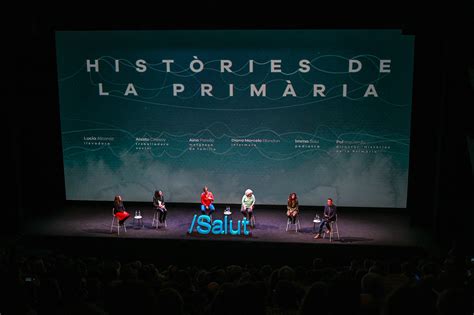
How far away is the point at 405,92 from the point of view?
34.0 feet

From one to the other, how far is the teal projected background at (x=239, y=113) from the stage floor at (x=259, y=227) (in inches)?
13.3

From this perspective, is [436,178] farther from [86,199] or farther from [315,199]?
[86,199]

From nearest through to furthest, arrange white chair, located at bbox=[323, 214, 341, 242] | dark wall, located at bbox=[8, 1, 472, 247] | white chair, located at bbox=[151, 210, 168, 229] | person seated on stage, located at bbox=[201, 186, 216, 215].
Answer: dark wall, located at bbox=[8, 1, 472, 247], white chair, located at bbox=[323, 214, 341, 242], white chair, located at bbox=[151, 210, 168, 229], person seated on stage, located at bbox=[201, 186, 216, 215]

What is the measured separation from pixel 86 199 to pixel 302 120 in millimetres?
4761

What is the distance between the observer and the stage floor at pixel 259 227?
9531 mm

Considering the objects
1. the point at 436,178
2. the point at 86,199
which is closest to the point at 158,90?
the point at 86,199

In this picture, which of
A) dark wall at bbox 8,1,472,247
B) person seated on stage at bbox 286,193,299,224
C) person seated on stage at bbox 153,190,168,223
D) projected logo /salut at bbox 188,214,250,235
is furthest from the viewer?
person seated on stage at bbox 153,190,168,223

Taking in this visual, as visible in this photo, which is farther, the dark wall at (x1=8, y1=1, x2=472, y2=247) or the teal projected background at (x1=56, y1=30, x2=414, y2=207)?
the teal projected background at (x1=56, y1=30, x2=414, y2=207)

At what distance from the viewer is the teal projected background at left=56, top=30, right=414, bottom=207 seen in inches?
409

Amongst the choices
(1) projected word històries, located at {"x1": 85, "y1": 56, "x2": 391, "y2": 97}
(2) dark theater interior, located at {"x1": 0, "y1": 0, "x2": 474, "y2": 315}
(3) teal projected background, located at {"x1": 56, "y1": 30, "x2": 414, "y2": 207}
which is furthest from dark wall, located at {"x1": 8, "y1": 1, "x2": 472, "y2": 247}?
(1) projected word històries, located at {"x1": 85, "y1": 56, "x2": 391, "y2": 97}

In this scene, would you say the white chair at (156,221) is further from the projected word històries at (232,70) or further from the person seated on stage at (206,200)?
the projected word històries at (232,70)

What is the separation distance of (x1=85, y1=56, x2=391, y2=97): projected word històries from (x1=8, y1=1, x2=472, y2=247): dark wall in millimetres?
776

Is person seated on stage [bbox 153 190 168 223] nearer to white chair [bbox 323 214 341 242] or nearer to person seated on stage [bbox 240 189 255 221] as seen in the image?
person seated on stage [bbox 240 189 255 221]

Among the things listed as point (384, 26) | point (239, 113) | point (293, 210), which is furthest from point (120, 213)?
point (384, 26)
